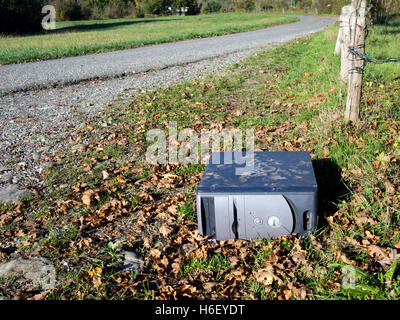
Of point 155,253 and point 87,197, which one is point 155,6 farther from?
point 155,253

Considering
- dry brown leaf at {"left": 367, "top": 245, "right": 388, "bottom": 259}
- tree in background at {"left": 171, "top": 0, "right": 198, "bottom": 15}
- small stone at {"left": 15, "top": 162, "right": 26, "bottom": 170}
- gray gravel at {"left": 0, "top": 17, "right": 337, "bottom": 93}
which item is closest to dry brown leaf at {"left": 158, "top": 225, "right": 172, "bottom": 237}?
dry brown leaf at {"left": 367, "top": 245, "right": 388, "bottom": 259}

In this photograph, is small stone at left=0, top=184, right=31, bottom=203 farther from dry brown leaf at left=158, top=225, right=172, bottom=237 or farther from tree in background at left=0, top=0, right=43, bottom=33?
tree in background at left=0, top=0, right=43, bottom=33

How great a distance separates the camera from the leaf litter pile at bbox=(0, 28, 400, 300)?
8.42 ft

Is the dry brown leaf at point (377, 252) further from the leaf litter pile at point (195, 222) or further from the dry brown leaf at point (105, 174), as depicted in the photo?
the dry brown leaf at point (105, 174)

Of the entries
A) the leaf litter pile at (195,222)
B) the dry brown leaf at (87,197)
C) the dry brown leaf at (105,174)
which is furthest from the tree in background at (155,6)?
the dry brown leaf at (87,197)

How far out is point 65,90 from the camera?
888 cm

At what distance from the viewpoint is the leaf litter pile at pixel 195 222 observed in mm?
2566

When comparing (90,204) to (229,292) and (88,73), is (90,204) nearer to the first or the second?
(229,292)

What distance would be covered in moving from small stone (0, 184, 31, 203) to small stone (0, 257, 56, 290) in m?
1.25

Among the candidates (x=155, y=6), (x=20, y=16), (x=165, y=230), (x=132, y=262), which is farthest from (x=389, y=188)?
(x=155, y=6)

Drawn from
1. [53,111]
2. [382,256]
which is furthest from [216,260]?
[53,111]

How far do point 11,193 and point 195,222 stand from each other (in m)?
2.20

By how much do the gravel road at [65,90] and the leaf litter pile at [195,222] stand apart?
0.41 metres
